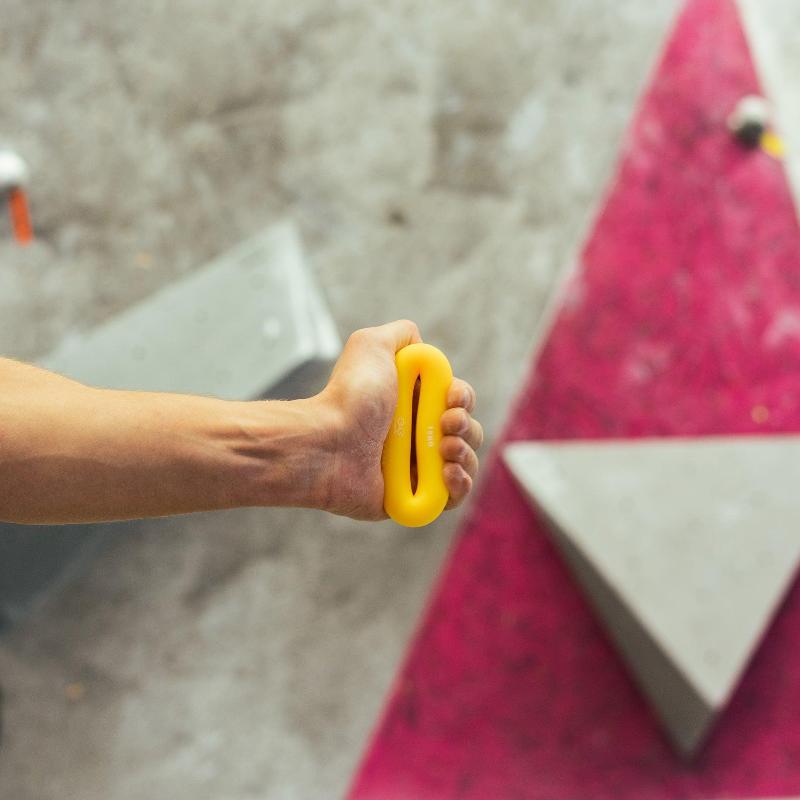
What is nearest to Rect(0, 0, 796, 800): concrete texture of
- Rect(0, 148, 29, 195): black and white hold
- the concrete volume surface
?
Rect(0, 148, 29, 195): black and white hold

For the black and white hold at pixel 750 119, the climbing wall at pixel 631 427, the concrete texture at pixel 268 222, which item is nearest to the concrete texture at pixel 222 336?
the concrete texture at pixel 268 222

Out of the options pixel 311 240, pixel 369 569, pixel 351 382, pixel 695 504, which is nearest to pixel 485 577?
pixel 369 569

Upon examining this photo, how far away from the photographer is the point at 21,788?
1160 millimetres

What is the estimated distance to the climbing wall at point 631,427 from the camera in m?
1.20

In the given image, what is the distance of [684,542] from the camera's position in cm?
112

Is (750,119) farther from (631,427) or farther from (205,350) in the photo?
(205,350)

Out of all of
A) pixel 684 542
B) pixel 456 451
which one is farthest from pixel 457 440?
pixel 684 542

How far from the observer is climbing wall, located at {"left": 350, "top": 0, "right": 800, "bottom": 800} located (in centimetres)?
120

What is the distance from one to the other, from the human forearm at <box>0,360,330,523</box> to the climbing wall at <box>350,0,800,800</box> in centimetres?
65

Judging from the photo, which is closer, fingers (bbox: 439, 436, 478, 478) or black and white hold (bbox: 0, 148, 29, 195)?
fingers (bbox: 439, 436, 478, 478)

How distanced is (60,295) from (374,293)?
0.46 m

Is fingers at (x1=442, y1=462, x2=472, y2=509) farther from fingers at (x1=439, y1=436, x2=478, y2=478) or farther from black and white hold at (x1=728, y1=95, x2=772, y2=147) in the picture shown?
black and white hold at (x1=728, y1=95, x2=772, y2=147)

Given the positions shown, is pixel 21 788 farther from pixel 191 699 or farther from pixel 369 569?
pixel 369 569

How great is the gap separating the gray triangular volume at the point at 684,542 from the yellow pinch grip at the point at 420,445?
537mm
